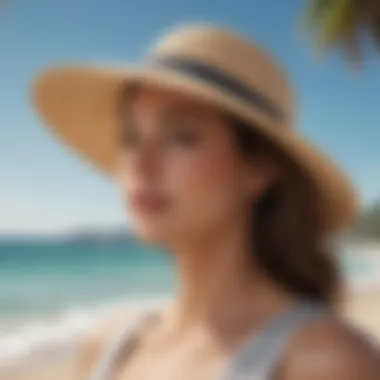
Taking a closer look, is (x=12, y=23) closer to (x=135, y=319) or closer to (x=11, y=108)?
(x=11, y=108)

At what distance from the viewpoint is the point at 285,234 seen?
2.02 feet

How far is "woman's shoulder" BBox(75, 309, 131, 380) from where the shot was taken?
66 centimetres

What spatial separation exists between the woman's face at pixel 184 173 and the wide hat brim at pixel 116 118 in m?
0.02

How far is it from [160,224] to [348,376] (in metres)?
0.17

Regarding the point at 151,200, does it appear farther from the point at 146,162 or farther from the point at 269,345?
the point at 269,345

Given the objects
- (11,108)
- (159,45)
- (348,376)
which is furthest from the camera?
(11,108)

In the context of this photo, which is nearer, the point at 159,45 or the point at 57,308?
the point at 159,45

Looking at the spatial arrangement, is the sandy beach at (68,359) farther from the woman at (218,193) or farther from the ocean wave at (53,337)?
the woman at (218,193)

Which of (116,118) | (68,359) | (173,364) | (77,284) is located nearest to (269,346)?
(173,364)

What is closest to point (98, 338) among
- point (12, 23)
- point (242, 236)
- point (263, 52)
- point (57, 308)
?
point (242, 236)

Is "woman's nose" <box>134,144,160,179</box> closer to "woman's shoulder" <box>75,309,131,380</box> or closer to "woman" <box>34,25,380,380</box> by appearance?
"woman" <box>34,25,380,380</box>

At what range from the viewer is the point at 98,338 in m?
0.67

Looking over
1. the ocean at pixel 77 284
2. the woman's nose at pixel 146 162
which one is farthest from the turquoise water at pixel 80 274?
the woman's nose at pixel 146 162

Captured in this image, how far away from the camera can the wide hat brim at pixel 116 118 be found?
60cm
